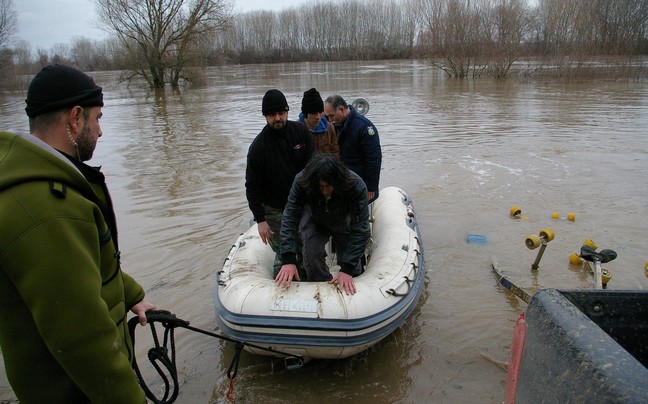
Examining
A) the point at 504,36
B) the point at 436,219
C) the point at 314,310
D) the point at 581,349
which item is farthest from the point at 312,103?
the point at 504,36

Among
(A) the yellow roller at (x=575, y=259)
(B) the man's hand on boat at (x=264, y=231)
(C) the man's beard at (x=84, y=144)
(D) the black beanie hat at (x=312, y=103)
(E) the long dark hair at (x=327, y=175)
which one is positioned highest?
(D) the black beanie hat at (x=312, y=103)

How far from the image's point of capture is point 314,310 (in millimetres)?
2922

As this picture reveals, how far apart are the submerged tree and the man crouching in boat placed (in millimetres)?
28140

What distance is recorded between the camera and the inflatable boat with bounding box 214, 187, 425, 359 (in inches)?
115

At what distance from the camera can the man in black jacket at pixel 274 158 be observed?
371 centimetres

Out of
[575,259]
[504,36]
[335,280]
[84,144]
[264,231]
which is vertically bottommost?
[575,259]

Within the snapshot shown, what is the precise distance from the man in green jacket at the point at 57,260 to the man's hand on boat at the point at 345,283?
5.63 ft

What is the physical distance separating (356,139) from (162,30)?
27784 millimetres

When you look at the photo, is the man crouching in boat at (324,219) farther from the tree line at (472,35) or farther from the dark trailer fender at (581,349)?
the tree line at (472,35)

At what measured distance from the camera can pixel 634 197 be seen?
22.2 ft

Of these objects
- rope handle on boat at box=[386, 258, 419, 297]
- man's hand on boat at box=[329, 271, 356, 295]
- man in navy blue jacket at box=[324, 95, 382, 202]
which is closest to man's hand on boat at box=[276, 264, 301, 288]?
man's hand on boat at box=[329, 271, 356, 295]

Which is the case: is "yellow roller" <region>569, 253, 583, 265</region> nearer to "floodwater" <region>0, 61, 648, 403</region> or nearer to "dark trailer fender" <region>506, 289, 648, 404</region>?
"floodwater" <region>0, 61, 648, 403</region>

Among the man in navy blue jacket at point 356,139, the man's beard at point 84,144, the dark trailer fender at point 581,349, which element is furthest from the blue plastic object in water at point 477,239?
the man's beard at point 84,144

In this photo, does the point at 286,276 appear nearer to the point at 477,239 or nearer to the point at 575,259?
the point at 477,239
